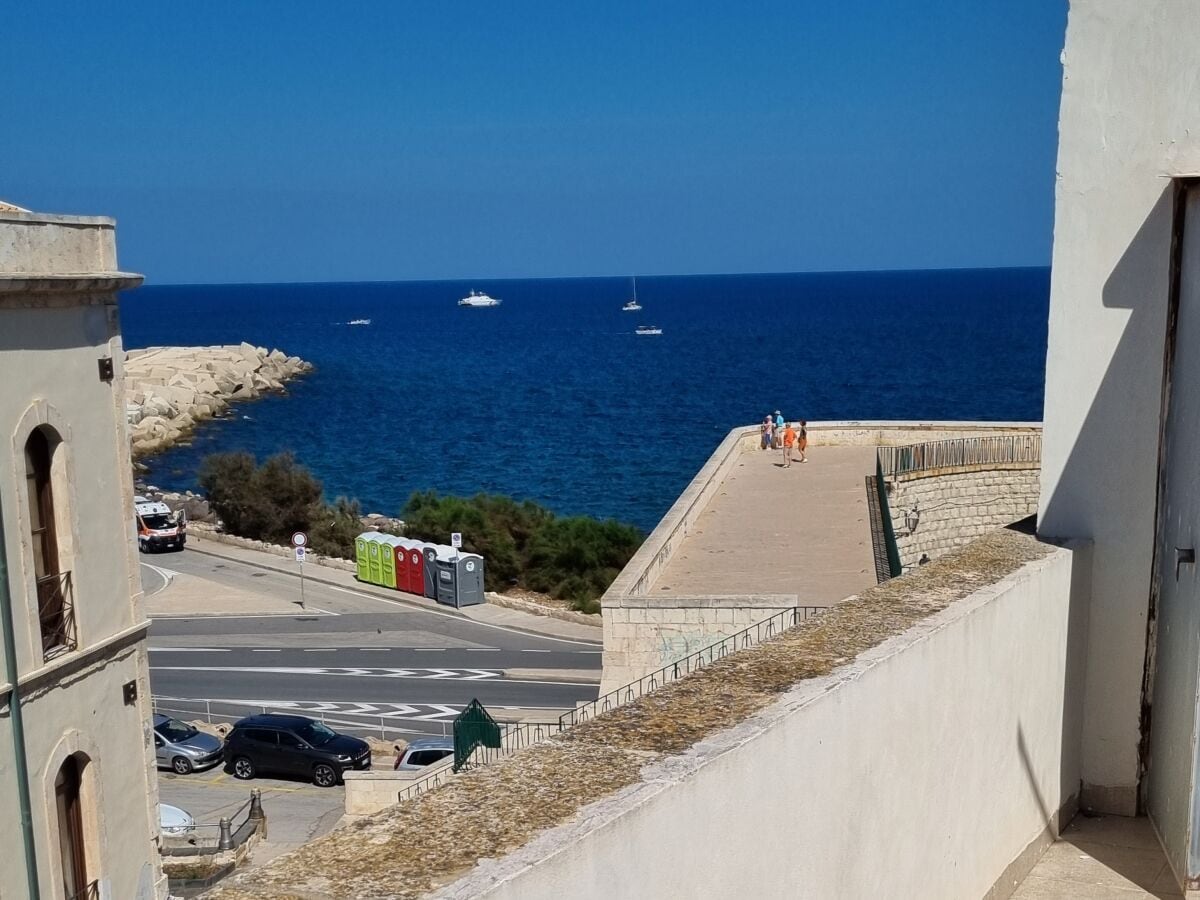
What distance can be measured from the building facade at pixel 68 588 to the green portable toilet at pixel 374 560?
2393 centimetres

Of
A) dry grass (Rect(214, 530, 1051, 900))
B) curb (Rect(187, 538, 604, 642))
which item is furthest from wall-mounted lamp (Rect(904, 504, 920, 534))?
dry grass (Rect(214, 530, 1051, 900))

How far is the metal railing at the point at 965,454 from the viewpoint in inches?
864

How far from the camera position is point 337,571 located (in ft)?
129

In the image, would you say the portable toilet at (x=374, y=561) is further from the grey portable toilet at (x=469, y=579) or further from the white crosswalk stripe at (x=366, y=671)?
the white crosswalk stripe at (x=366, y=671)

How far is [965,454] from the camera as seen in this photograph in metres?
22.0

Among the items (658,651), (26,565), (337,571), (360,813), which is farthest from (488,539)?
(26,565)

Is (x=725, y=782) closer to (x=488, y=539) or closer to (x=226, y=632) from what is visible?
(x=226, y=632)

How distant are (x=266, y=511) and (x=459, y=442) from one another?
35784mm

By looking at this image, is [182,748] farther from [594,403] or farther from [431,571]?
[594,403]

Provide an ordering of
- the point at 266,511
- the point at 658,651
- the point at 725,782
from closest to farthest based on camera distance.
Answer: the point at 725,782 < the point at 658,651 < the point at 266,511

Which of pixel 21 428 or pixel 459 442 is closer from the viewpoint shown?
pixel 21 428

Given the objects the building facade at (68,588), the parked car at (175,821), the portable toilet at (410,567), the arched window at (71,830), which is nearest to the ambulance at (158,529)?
the portable toilet at (410,567)

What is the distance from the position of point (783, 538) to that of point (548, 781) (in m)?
16.8

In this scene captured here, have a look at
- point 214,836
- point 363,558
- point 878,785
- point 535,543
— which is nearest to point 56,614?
point 214,836
